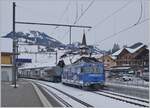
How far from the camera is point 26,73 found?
309ft

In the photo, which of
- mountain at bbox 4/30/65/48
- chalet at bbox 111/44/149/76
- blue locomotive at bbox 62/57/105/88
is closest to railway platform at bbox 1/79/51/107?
blue locomotive at bbox 62/57/105/88

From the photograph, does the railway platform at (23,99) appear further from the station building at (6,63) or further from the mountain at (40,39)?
the station building at (6,63)

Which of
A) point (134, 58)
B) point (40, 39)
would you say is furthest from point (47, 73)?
point (134, 58)

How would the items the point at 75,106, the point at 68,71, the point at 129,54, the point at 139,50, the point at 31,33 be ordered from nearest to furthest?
the point at 75,106 < the point at 68,71 < the point at 31,33 < the point at 139,50 < the point at 129,54

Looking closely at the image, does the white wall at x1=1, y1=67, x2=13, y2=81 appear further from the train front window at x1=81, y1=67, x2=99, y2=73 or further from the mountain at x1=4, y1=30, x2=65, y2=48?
the train front window at x1=81, y1=67, x2=99, y2=73

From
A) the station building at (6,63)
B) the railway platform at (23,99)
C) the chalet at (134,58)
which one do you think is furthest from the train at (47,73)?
the railway platform at (23,99)

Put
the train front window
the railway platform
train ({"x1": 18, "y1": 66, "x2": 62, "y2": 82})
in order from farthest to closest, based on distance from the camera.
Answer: train ({"x1": 18, "y1": 66, "x2": 62, "y2": 82}) < the train front window < the railway platform

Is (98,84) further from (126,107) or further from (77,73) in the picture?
(126,107)

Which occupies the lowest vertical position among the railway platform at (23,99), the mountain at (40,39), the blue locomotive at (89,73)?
the railway platform at (23,99)

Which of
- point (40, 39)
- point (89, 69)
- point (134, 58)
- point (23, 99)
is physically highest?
point (134, 58)

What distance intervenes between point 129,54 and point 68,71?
50.7 meters

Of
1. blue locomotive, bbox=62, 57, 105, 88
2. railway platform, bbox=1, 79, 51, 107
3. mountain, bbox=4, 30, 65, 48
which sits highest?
mountain, bbox=4, 30, 65, 48

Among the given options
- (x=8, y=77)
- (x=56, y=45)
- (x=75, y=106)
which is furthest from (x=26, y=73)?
(x=75, y=106)

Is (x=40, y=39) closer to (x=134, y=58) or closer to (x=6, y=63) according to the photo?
(x=6, y=63)
